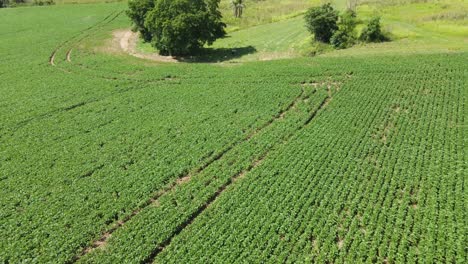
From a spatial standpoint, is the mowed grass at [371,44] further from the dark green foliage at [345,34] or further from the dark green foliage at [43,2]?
the dark green foliage at [43,2]

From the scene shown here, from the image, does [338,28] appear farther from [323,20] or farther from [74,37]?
[74,37]

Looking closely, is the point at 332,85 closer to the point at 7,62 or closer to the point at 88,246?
the point at 88,246

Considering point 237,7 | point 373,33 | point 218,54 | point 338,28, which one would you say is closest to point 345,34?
point 338,28

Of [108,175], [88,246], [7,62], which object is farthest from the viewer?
[7,62]

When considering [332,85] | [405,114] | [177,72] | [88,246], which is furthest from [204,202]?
[177,72]

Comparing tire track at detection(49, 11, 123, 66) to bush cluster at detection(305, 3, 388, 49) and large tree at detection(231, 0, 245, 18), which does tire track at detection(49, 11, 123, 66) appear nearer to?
large tree at detection(231, 0, 245, 18)

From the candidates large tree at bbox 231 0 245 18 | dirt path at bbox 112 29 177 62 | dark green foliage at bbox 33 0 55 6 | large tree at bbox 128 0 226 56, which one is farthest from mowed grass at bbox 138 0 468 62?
dark green foliage at bbox 33 0 55 6
